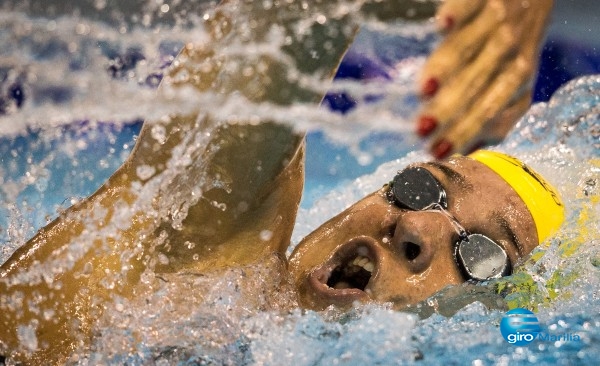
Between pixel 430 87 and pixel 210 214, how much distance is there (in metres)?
0.54

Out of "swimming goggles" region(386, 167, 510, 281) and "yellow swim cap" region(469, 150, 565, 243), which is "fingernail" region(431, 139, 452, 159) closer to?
"swimming goggles" region(386, 167, 510, 281)

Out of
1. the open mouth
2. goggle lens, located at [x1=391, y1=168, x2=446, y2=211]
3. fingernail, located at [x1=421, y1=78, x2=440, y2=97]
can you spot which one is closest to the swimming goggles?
goggle lens, located at [x1=391, y1=168, x2=446, y2=211]

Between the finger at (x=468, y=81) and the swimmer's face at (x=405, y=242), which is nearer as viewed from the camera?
the finger at (x=468, y=81)

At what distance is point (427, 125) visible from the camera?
0.82 metres

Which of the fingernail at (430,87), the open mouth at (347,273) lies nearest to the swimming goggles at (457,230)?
the open mouth at (347,273)

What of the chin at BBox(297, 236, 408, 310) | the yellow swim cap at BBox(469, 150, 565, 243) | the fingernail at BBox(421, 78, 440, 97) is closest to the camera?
the fingernail at BBox(421, 78, 440, 97)

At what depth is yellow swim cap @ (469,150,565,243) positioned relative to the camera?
1.62 metres

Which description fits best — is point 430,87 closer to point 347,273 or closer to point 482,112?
point 482,112

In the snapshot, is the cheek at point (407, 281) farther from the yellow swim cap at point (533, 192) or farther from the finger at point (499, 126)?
the finger at point (499, 126)

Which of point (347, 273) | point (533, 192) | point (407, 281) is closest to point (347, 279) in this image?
point (347, 273)

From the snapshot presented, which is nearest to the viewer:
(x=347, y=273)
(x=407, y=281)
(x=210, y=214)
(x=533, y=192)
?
(x=210, y=214)

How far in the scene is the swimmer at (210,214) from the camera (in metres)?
1.08

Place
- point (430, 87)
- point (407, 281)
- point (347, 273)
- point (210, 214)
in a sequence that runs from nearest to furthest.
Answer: point (430, 87)
point (210, 214)
point (407, 281)
point (347, 273)

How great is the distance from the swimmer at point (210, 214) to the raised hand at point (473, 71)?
0.60 feet
